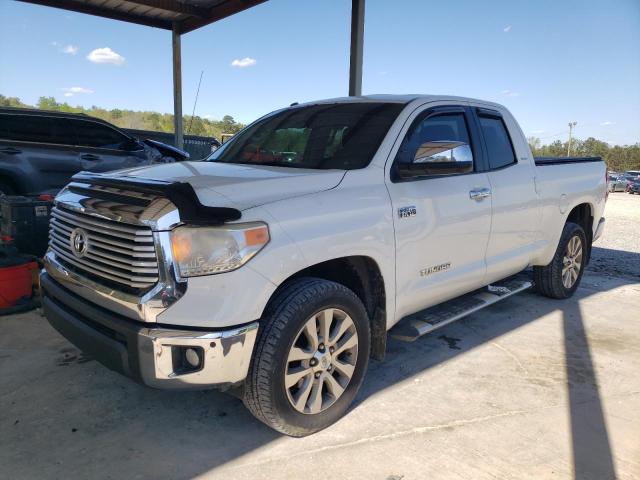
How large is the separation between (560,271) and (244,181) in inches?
148

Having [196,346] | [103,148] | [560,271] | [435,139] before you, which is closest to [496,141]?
[435,139]

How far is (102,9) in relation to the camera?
907 cm

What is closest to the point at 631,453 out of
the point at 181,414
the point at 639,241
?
the point at 181,414

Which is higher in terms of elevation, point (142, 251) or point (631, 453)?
point (142, 251)

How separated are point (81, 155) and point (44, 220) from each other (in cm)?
290

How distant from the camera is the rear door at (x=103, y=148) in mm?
7496

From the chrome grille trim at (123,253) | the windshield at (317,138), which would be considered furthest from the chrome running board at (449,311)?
the chrome grille trim at (123,253)

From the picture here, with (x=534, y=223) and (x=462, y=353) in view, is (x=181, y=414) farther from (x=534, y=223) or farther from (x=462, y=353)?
(x=534, y=223)

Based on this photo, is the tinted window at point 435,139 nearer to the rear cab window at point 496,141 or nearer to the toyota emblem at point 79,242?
the rear cab window at point 496,141

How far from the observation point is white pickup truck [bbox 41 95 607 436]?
2148mm

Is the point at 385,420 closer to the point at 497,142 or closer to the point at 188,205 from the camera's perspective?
the point at 188,205

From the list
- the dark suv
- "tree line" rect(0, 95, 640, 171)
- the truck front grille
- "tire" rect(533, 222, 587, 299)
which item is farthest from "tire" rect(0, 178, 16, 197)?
"tree line" rect(0, 95, 640, 171)

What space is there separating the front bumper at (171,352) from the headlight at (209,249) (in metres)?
0.28

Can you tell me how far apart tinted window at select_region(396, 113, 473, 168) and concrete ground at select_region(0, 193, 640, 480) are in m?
1.51
